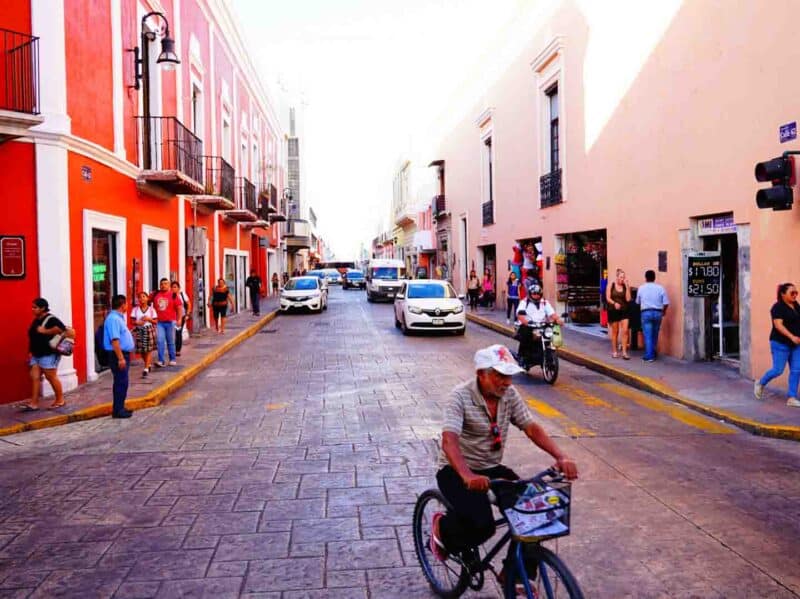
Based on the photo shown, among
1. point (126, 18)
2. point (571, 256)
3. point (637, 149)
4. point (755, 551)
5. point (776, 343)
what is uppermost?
point (126, 18)

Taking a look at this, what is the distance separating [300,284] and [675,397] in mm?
21130

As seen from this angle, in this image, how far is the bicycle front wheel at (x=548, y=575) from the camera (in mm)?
3154

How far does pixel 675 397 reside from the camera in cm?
1057

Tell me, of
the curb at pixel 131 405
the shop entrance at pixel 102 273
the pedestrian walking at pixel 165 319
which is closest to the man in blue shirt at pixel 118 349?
the curb at pixel 131 405

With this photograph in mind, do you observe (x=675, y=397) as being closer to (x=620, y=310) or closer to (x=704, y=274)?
(x=704, y=274)

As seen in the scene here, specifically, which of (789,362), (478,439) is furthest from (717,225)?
(478,439)

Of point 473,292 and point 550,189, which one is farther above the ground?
point 550,189

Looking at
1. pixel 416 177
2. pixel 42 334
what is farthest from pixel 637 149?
pixel 416 177

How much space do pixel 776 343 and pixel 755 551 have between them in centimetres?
541

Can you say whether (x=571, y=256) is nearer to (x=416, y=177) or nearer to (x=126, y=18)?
(x=126, y=18)

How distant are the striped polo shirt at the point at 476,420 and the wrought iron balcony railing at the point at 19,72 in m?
8.81

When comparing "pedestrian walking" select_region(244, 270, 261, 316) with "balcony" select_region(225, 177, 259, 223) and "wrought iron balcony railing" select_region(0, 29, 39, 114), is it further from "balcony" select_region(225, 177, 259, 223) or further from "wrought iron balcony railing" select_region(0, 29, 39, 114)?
"wrought iron balcony railing" select_region(0, 29, 39, 114)

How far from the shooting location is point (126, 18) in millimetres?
14203

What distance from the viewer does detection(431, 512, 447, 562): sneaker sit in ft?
13.3
